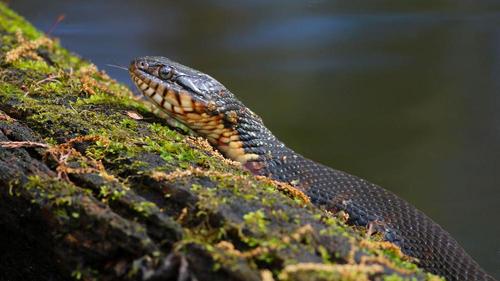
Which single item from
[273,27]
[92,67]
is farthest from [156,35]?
[92,67]

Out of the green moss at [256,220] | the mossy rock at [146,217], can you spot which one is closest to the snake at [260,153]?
the mossy rock at [146,217]

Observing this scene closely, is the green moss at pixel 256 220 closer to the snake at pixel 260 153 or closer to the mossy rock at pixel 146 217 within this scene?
the mossy rock at pixel 146 217

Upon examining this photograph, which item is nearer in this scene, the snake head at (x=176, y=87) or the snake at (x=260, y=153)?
the snake at (x=260, y=153)

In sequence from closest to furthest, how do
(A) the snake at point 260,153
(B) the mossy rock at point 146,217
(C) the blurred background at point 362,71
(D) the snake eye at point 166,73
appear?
1. (B) the mossy rock at point 146,217
2. (A) the snake at point 260,153
3. (D) the snake eye at point 166,73
4. (C) the blurred background at point 362,71

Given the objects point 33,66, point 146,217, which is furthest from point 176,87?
point 146,217

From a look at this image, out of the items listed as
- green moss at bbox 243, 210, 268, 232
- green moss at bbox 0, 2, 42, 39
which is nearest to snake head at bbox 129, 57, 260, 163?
green moss at bbox 0, 2, 42, 39

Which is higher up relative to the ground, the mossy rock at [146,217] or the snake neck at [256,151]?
the snake neck at [256,151]
